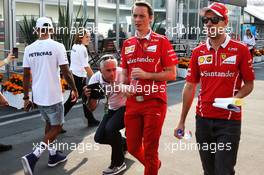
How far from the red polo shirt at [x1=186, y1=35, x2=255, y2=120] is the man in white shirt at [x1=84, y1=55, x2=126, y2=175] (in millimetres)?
1401

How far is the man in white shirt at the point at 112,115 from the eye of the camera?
4480 millimetres

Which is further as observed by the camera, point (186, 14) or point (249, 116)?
point (186, 14)

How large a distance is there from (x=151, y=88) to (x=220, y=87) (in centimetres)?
78

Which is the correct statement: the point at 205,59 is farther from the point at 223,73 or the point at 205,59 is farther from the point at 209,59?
the point at 223,73

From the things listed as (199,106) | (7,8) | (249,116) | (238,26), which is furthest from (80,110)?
(238,26)

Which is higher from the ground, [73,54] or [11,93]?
[73,54]

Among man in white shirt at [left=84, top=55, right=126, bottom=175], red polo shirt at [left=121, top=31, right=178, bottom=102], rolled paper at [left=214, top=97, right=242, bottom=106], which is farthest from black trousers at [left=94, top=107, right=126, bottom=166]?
rolled paper at [left=214, top=97, right=242, bottom=106]

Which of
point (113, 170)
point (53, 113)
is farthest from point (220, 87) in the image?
point (53, 113)

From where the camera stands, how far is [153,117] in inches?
145

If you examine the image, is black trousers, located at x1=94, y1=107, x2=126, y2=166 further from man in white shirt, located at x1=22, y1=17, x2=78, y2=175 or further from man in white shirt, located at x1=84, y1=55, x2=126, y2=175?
man in white shirt, located at x1=22, y1=17, x2=78, y2=175

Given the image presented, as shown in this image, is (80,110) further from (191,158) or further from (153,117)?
(153,117)

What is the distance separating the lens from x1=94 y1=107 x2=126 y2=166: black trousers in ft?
14.6

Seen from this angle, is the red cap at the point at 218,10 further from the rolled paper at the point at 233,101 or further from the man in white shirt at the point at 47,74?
the man in white shirt at the point at 47,74

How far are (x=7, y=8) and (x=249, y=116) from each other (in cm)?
948
